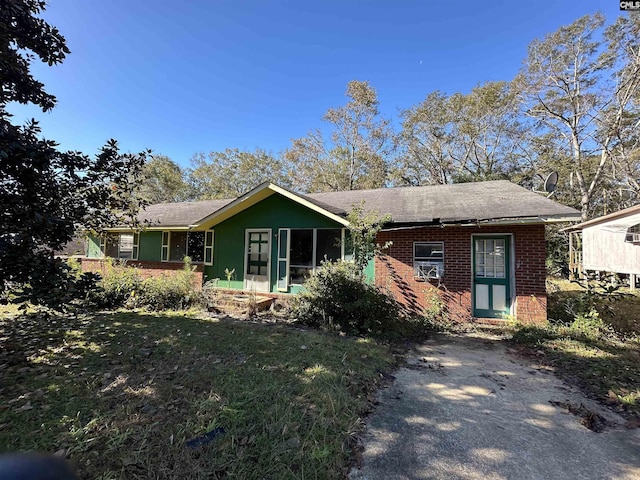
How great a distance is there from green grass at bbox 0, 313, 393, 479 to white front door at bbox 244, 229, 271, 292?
14.2 feet

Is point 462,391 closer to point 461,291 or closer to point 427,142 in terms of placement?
point 461,291

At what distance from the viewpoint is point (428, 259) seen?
8.38 metres

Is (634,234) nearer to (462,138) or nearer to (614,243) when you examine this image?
(614,243)

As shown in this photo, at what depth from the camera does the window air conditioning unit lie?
26.8ft

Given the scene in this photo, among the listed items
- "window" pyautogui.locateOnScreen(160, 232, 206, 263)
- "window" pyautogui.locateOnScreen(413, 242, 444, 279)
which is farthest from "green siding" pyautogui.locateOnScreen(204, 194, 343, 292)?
"window" pyautogui.locateOnScreen(413, 242, 444, 279)

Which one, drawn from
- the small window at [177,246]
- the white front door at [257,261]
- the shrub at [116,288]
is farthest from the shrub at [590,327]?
the small window at [177,246]

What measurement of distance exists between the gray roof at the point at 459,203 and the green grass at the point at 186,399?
170 inches

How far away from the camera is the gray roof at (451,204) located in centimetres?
735

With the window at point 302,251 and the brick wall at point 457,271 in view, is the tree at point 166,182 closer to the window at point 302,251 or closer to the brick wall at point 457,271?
the window at point 302,251

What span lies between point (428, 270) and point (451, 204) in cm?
239

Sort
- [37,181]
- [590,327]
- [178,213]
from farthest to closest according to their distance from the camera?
[178,213] → [590,327] → [37,181]

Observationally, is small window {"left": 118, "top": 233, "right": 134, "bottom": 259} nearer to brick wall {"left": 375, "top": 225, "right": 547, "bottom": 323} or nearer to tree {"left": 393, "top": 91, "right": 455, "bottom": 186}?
brick wall {"left": 375, "top": 225, "right": 547, "bottom": 323}

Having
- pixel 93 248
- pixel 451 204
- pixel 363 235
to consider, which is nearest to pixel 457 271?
pixel 451 204

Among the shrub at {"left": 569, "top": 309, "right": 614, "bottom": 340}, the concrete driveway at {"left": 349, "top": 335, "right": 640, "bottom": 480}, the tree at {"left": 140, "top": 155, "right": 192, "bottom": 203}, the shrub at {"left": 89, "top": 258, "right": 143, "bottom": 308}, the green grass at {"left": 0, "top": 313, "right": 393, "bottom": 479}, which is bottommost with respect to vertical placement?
the concrete driveway at {"left": 349, "top": 335, "right": 640, "bottom": 480}
